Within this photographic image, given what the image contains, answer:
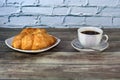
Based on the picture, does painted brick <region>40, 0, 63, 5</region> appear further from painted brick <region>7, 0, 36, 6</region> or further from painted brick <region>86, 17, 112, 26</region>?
painted brick <region>86, 17, 112, 26</region>

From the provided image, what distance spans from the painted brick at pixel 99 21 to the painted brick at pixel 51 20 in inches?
5.9

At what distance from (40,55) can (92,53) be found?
17cm

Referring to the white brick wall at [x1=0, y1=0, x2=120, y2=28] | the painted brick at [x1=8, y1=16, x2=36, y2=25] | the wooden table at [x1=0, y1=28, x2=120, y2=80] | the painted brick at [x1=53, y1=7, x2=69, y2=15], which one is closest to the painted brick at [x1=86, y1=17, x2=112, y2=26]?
the white brick wall at [x1=0, y1=0, x2=120, y2=28]

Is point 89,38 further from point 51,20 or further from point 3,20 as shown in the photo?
point 3,20

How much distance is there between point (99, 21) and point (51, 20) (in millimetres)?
256

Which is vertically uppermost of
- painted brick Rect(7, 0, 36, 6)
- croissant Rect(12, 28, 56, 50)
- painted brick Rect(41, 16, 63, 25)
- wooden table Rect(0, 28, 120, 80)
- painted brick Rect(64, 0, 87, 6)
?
painted brick Rect(64, 0, 87, 6)

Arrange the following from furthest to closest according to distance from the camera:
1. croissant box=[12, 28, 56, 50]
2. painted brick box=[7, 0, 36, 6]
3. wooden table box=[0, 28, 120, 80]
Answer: painted brick box=[7, 0, 36, 6]
croissant box=[12, 28, 56, 50]
wooden table box=[0, 28, 120, 80]

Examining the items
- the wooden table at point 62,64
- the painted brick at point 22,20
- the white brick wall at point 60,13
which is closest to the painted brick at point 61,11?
the white brick wall at point 60,13

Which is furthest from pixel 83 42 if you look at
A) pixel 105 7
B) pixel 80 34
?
pixel 105 7

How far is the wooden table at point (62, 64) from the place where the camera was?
66cm

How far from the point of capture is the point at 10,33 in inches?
38.5

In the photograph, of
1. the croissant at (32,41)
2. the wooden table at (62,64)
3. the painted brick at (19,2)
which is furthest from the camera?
the painted brick at (19,2)

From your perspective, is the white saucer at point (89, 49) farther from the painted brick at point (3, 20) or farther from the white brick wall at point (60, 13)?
the painted brick at point (3, 20)

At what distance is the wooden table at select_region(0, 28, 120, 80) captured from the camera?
665 millimetres
